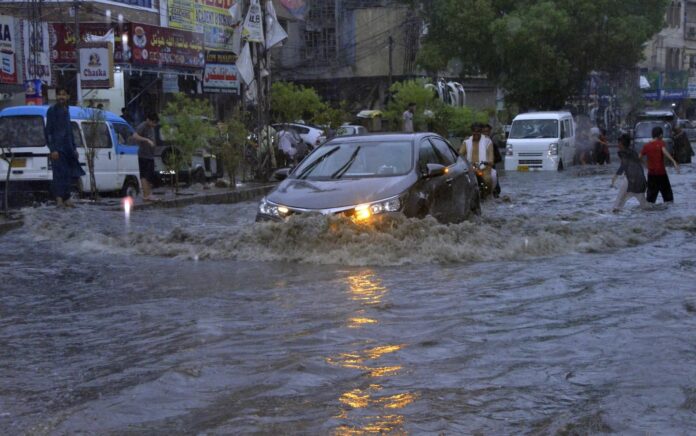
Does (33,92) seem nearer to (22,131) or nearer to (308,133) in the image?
(22,131)

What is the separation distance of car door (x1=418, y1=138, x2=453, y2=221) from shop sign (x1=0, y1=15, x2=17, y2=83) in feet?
44.4

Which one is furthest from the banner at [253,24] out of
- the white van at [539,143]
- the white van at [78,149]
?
the white van at [539,143]

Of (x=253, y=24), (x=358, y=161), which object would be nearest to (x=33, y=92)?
(x=253, y=24)

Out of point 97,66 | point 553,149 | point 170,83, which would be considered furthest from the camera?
point 170,83

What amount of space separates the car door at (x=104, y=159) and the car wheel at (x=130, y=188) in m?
0.18

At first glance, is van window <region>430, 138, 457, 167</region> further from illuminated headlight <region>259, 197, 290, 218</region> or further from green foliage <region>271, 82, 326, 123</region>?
green foliage <region>271, 82, 326, 123</region>

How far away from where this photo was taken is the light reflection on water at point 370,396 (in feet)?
15.9

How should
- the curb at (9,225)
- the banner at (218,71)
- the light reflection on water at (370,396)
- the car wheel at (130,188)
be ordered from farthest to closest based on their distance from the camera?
the banner at (218,71)
the car wheel at (130,188)
the curb at (9,225)
the light reflection on water at (370,396)

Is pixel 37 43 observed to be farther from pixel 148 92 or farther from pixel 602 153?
pixel 602 153

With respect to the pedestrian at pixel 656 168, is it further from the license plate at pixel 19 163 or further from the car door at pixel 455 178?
the license plate at pixel 19 163

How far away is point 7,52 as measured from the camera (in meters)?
22.8

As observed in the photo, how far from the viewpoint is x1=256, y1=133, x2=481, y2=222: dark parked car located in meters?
10.7

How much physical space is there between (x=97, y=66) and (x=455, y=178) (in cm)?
1379

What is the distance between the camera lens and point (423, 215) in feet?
36.6
